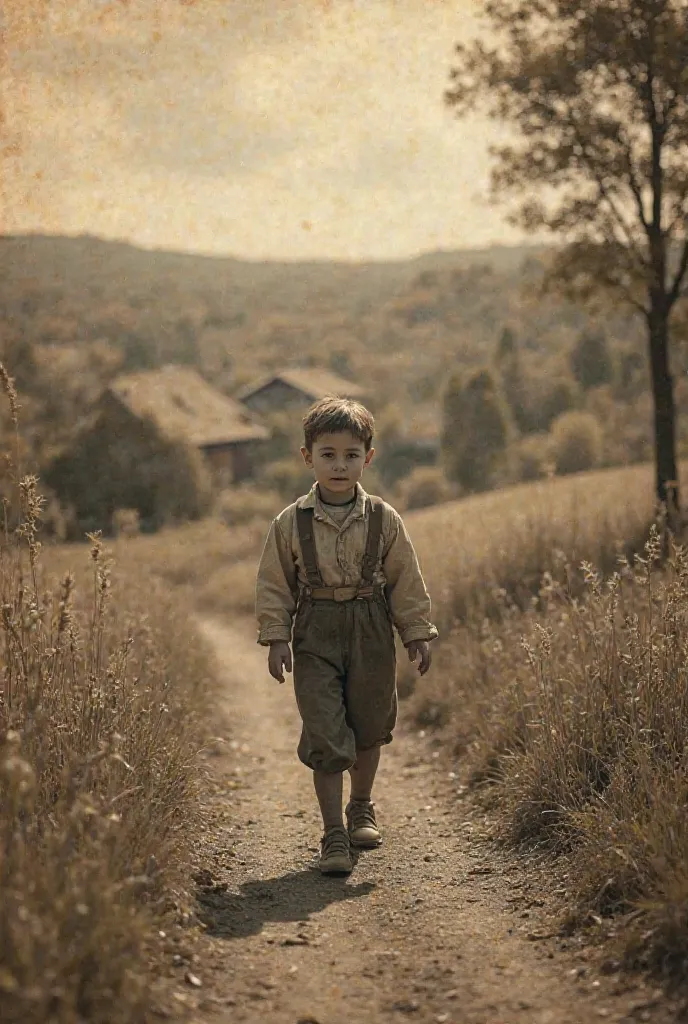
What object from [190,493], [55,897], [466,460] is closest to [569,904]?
[55,897]

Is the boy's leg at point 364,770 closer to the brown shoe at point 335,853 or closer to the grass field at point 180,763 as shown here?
the brown shoe at point 335,853

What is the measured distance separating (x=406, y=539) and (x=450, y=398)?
1549 inches

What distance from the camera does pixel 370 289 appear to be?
146 metres

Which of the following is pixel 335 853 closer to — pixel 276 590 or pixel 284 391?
pixel 276 590

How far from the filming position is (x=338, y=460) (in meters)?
4.46

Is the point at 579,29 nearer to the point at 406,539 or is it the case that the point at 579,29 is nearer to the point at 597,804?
the point at 406,539

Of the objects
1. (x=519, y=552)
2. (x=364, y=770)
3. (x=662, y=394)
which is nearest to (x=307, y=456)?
(x=364, y=770)

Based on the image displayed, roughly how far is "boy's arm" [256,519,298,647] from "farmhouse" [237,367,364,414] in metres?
52.7

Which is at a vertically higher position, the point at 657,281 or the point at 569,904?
the point at 657,281

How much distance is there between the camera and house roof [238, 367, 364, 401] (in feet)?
194

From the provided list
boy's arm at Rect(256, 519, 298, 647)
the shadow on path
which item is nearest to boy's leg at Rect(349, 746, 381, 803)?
the shadow on path

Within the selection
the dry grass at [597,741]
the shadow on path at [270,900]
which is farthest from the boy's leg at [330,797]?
the dry grass at [597,741]

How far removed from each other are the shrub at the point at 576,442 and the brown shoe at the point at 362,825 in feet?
108

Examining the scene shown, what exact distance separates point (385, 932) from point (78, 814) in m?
1.44
